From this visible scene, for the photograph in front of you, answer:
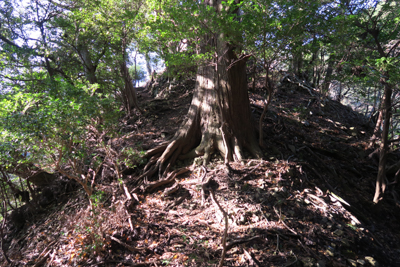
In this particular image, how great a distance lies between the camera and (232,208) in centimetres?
464

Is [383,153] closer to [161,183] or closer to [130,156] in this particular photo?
[161,183]

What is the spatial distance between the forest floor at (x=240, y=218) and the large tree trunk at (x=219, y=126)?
38 centimetres

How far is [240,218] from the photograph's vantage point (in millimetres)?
4398

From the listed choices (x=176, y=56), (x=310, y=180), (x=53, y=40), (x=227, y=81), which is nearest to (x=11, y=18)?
(x=53, y=40)

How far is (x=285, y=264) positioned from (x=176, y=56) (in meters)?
4.56

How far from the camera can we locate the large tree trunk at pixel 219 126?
6164 mm

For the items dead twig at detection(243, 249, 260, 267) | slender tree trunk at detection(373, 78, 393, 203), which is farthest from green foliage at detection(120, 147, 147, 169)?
slender tree trunk at detection(373, 78, 393, 203)

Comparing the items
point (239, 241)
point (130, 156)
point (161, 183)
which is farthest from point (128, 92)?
point (239, 241)

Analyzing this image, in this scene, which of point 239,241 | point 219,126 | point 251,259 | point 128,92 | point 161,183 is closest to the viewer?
point 251,259

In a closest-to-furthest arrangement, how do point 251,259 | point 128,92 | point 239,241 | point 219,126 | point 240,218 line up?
point 251,259 < point 239,241 < point 240,218 < point 219,126 < point 128,92

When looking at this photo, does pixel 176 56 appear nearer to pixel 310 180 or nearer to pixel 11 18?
pixel 310 180

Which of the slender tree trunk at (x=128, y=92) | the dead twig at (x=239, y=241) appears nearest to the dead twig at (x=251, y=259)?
the dead twig at (x=239, y=241)

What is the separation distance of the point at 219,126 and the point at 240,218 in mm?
2759

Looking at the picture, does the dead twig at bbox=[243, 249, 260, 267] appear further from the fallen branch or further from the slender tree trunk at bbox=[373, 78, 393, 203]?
the slender tree trunk at bbox=[373, 78, 393, 203]
